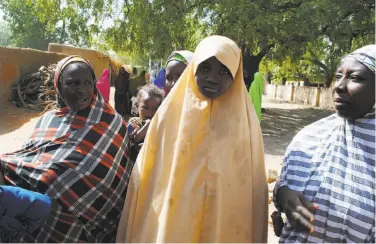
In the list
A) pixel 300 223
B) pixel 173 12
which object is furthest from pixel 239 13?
pixel 300 223

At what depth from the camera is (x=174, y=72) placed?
264cm

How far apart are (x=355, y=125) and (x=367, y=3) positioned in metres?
9.84

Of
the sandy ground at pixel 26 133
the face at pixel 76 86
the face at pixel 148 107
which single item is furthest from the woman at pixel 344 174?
the sandy ground at pixel 26 133

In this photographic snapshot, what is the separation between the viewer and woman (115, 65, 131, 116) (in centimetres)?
1027

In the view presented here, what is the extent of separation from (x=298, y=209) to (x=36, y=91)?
33.2 feet

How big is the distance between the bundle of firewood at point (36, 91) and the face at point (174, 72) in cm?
796

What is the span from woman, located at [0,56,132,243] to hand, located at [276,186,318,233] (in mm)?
935

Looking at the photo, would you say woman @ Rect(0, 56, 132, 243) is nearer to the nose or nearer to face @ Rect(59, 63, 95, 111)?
face @ Rect(59, 63, 95, 111)

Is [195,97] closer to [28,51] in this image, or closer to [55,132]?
[55,132]

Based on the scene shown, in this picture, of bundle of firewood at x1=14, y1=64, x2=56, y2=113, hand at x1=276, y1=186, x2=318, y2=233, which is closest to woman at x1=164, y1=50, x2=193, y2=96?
hand at x1=276, y1=186, x2=318, y2=233

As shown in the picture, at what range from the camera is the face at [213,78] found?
1.76 m

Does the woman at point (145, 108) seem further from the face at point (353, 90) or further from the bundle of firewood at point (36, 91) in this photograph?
the bundle of firewood at point (36, 91)

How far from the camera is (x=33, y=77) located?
33.7ft

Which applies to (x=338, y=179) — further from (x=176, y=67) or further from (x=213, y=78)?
(x=176, y=67)
